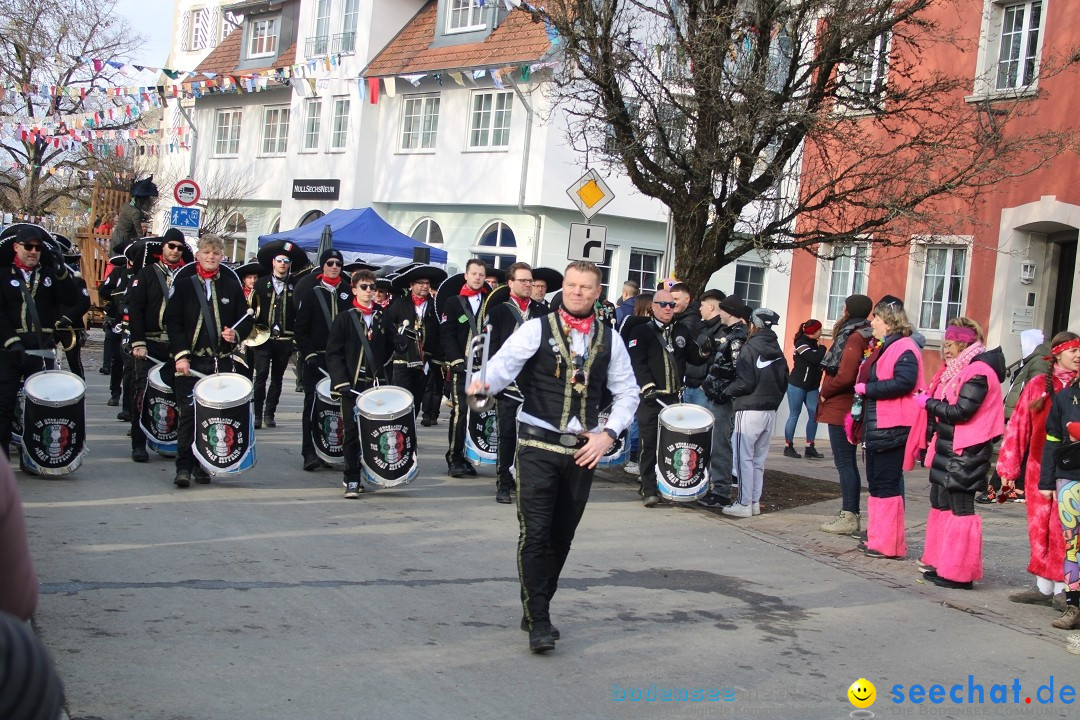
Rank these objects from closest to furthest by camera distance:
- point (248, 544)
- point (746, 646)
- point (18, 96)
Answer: point (746, 646), point (248, 544), point (18, 96)

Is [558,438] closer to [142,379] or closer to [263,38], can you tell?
[142,379]

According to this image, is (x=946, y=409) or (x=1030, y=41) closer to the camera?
(x=946, y=409)

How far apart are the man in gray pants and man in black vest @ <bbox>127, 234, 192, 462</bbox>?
4.92 m

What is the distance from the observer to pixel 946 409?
839cm

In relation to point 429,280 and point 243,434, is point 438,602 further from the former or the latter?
point 429,280

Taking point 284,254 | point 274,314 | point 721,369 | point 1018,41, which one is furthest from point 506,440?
point 1018,41

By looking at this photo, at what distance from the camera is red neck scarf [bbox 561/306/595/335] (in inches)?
255

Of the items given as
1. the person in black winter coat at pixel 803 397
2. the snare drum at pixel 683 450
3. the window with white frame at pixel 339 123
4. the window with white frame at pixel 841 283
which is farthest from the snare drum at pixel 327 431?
the window with white frame at pixel 339 123

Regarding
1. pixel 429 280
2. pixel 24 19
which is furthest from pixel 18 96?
pixel 429 280

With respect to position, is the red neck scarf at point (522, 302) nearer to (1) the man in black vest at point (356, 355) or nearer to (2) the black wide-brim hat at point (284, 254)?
(1) the man in black vest at point (356, 355)

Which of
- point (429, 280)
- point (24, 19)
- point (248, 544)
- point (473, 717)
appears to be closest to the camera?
point (473, 717)

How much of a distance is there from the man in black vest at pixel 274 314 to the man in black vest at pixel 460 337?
129 inches

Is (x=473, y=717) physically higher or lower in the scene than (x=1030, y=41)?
lower

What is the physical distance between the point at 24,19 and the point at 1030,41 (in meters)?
17.6
